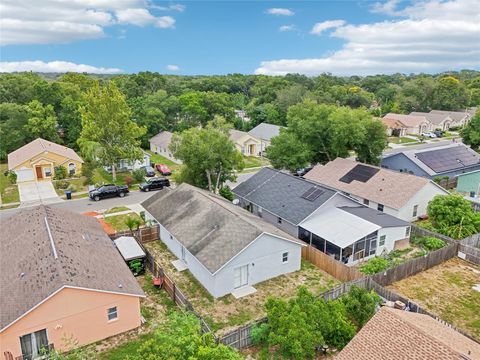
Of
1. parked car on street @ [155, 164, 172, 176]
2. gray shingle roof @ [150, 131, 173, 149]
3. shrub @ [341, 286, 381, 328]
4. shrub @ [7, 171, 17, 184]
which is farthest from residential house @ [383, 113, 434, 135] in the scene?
shrub @ [7, 171, 17, 184]

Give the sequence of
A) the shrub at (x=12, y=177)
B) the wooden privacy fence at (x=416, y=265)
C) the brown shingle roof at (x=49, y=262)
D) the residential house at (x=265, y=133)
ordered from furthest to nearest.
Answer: the residential house at (x=265, y=133), the shrub at (x=12, y=177), the wooden privacy fence at (x=416, y=265), the brown shingle roof at (x=49, y=262)

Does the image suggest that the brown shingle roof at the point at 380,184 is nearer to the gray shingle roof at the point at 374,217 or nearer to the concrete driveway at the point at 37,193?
the gray shingle roof at the point at 374,217

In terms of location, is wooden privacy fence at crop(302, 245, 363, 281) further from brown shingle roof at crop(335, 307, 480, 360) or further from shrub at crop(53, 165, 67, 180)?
shrub at crop(53, 165, 67, 180)

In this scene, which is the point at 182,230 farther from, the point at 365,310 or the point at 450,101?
the point at 450,101

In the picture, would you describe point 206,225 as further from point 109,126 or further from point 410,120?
point 410,120

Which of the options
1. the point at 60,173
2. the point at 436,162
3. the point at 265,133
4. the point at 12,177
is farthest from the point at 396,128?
the point at 12,177

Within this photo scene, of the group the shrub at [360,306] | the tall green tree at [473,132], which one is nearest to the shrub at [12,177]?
the shrub at [360,306]
